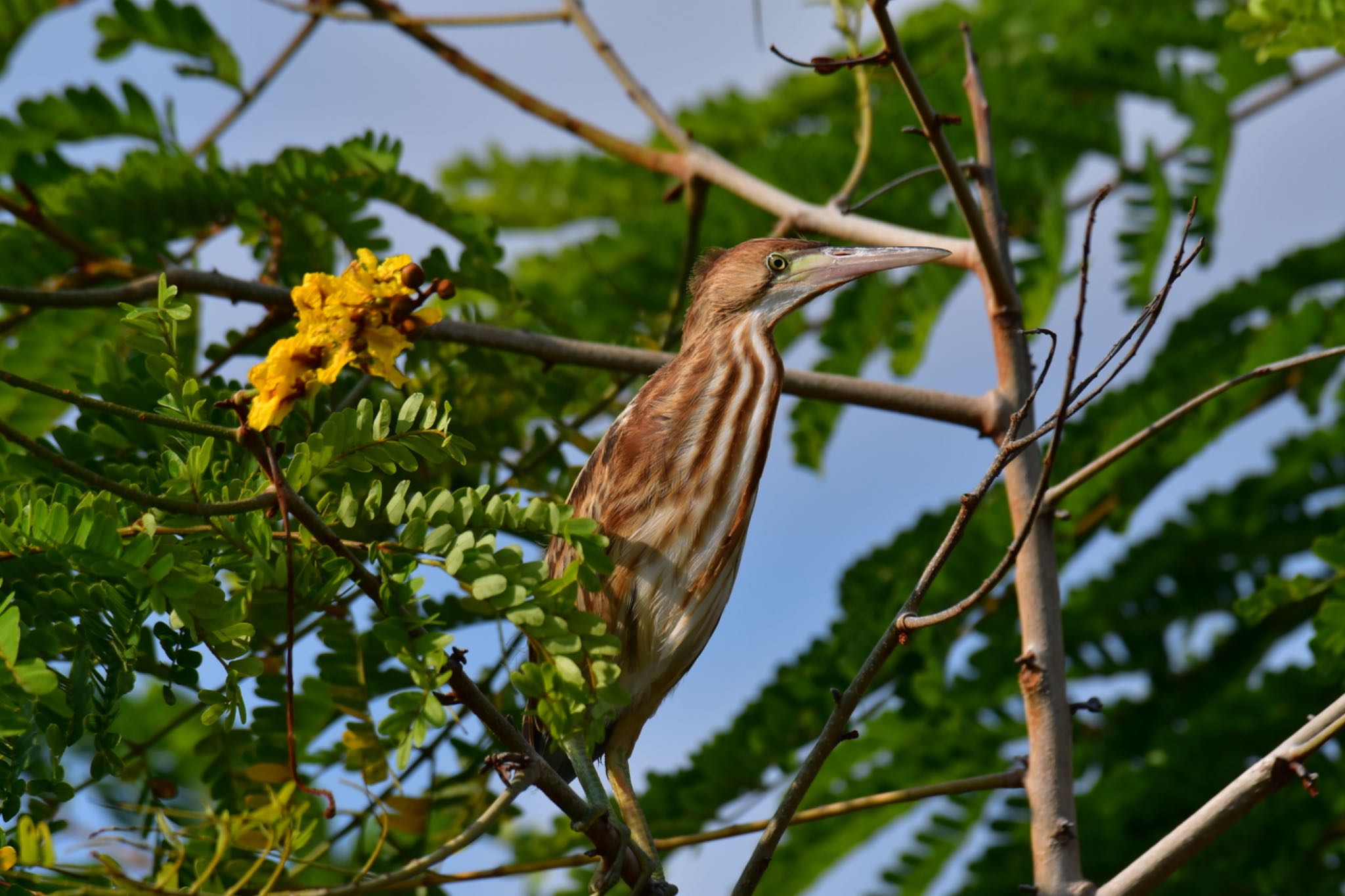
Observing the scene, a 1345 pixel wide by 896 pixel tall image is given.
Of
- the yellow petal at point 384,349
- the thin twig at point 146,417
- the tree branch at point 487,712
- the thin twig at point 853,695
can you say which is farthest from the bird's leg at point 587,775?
the thin twig at point 146,417

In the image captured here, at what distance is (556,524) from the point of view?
2.23 meters

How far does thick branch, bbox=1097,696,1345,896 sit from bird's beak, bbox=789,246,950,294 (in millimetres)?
1448

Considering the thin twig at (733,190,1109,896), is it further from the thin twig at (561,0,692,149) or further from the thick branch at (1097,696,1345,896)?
the thin twig at (561,0,692,149)

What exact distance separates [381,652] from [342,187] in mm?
1221

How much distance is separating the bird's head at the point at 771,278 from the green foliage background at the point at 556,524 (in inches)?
11.2

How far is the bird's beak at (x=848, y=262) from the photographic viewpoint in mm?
3564

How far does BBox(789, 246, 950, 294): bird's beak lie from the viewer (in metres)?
3.56

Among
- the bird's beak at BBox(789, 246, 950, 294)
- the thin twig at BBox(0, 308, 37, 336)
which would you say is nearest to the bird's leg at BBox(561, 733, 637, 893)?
the bird's beak at BBox(789, 246, 950, 294)

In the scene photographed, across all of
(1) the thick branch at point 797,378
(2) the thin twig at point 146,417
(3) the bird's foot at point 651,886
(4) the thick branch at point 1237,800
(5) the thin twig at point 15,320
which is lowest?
(4) the thick branch at point 1237,800

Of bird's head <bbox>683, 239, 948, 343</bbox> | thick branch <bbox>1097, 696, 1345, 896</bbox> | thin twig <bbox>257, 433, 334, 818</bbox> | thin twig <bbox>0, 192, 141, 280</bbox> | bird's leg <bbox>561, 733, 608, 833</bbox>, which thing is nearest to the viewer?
thin twig <bbox>257, 433, 334, 818</bbox>

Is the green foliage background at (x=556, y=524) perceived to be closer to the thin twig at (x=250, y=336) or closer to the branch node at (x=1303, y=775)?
the thin twig at (x=250, y=336)

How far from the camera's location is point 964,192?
309 centimetres

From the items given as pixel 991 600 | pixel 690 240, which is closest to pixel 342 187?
pixel 690 240

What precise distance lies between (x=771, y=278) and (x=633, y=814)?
4.57ft
